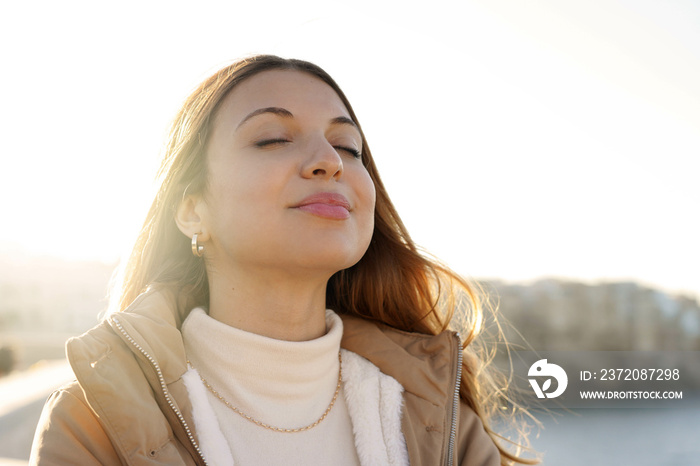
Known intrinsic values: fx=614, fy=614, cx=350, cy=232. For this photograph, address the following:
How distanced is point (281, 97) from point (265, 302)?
29.6 inches

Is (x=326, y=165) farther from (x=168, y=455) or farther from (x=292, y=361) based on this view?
(x=168, y=455)

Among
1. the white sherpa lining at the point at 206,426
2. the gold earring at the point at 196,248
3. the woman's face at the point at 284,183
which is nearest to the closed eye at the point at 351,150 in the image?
the woman's face at the point at 284,183

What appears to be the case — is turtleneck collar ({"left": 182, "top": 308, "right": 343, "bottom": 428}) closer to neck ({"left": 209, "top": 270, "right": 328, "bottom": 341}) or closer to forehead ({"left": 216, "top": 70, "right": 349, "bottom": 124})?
neck ({"left": 209, "top": 270, "right": 328, "bottom": 341})

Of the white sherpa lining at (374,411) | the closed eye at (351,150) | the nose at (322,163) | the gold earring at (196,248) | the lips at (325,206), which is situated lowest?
the white sherpa lining at (374,411)

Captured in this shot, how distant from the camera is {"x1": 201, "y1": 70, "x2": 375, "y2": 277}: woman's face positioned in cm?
206

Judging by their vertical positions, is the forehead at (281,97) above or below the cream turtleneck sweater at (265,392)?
above

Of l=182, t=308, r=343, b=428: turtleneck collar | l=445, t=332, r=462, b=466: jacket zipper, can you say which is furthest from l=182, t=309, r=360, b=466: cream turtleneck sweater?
l=445, t=332, r=462, b=466: jacket zipper

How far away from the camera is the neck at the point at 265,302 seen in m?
2.23

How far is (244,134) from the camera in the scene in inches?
85.7

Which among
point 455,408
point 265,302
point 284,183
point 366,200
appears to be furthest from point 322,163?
point 455,408

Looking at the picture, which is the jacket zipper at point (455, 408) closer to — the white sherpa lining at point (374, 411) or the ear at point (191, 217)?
the white sherpa lining at point (374, 411)

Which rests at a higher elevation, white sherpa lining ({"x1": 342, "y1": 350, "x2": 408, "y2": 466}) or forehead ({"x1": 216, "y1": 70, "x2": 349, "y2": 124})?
forehead ({"x1": 216, "y1": 70, "x2": 349, "y2": 124})

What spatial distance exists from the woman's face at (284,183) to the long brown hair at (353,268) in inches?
3.8

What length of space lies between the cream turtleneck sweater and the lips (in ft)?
1.55
